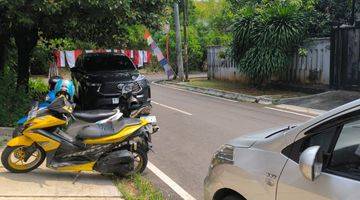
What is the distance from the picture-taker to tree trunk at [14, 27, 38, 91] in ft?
46.2

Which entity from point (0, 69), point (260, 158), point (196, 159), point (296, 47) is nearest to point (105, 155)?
point (196, 159)

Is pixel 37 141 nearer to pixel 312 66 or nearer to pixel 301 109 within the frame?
pixel 301 109

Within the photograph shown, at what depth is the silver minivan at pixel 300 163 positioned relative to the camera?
3.30 metres

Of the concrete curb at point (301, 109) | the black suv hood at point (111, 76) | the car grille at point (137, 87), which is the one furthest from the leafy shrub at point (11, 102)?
the concrete curb at point (301, 109)

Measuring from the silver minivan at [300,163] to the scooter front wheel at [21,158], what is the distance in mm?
3627

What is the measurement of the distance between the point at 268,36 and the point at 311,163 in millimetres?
17000

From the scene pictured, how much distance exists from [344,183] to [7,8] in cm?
932

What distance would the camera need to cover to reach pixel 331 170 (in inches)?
133

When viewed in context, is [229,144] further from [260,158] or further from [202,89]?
[202,89]

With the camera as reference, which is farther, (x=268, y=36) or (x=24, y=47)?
(x=268, y=36)

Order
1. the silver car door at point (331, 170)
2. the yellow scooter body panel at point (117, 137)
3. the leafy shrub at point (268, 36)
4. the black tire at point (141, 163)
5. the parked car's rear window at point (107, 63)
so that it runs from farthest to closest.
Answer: the leafy shrub at point (268, 36) → the parked car's rear window at point (107, 63) → the black tire at point (141, 163) → the yellow scooter body panel at point (117, 137) → the silver car door at point (331, 170)

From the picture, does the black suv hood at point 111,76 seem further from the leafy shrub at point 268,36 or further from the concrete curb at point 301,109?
the leafy shrub at point 268,36

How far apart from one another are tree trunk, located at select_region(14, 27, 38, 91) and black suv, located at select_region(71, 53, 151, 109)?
153 centimetres

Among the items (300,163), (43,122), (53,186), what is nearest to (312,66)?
(43,122)
